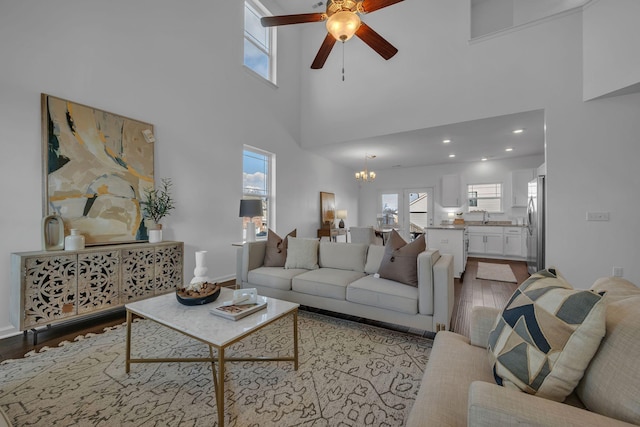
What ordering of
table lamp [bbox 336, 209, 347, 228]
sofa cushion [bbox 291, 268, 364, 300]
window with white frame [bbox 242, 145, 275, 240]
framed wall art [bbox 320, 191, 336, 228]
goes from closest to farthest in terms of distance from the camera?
sofa cushion [bbox 291, 268, 364, 300], window with white frame [bbox 242, 145, 275, 240], framed wall art [bbox 320, 191, 336, 228], table lamp [bbox 336, 209, 347, 228]

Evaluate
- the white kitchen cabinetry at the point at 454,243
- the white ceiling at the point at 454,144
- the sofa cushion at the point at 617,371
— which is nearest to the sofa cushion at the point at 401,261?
the sofa cushion at the point at 617,371

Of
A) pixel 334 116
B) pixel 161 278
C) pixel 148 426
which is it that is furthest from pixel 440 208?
pixel 148 426

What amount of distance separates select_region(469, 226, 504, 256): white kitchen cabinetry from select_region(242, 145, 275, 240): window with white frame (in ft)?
17.2

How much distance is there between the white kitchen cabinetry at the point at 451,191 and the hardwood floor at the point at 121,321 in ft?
Answer: 10.7

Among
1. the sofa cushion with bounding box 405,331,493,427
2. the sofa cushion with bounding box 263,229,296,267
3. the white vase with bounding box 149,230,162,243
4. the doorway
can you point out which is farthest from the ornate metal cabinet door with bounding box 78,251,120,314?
the doorway

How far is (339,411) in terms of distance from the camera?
1.51 m

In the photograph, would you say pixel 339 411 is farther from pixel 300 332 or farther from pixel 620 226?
pixel 620 226

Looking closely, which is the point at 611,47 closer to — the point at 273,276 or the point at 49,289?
the point at 273,276

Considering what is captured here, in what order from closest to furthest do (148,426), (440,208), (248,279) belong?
(148,426) < (248,279) < (440,208)

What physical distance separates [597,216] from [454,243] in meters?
1.81

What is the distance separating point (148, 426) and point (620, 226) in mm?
5220

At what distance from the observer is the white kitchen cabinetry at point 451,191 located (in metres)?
7.41

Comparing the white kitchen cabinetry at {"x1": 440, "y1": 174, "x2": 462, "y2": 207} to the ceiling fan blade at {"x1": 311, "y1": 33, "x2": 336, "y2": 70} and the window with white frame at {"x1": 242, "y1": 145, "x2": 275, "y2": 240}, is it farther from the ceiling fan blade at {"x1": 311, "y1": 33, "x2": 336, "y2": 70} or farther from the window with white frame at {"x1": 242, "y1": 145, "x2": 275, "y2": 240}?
the ceiling fan blade at {"x1": 311, "y1": 33, "x2": 336, "y2": 70}

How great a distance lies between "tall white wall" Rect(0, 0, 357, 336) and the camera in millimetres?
2434
